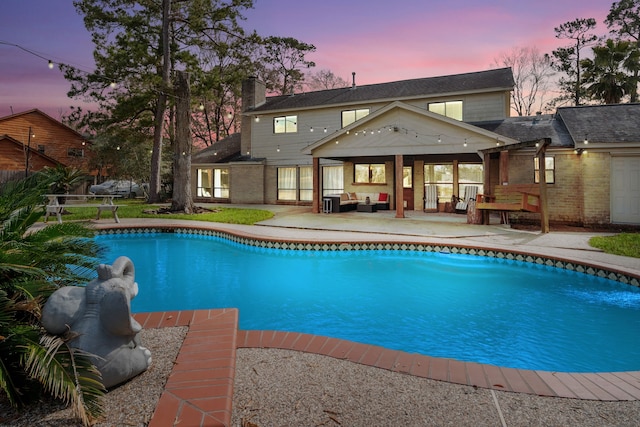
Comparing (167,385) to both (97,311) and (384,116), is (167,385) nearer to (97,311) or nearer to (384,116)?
(97,311)

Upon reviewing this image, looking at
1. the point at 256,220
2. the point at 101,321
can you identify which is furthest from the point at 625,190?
the point at 101,321

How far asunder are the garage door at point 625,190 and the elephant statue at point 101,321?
14.4 m

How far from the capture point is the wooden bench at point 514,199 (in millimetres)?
10828

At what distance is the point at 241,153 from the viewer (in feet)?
73.9

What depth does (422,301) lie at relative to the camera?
5.84 metres

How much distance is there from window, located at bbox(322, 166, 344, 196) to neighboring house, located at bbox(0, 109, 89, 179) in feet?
59.1

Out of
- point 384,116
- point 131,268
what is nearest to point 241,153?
point 384,116

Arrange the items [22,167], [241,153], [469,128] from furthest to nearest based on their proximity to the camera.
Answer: [22,167] → [241,153] → [469,128]

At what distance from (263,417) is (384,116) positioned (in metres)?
13.5

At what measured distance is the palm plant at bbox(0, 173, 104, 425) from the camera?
70.9 inches

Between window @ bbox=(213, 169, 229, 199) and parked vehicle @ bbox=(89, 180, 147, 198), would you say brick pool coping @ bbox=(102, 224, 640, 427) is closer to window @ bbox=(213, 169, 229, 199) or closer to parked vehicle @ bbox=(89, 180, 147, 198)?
window @ bbox=(213, 169, 229, 199)

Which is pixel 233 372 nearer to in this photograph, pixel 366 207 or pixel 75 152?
pixel 366 207

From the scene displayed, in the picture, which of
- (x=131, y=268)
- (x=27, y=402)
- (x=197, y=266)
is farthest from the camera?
(x=197, y=266)

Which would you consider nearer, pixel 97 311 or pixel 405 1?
pixel 97 311
